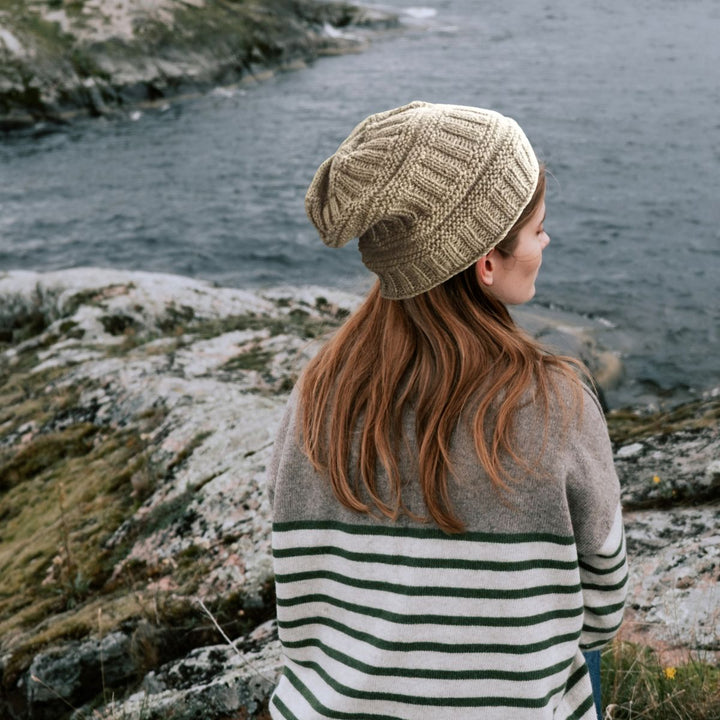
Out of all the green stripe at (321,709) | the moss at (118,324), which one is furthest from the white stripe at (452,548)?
the moss at (118,324)

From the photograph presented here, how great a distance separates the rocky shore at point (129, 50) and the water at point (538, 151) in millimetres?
1316

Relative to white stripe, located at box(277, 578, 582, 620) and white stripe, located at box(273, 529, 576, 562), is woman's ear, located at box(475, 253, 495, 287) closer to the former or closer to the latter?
white stripe, located at box(273, 529, 576, 562)

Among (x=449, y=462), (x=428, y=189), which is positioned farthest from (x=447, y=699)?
(x=428, y=189)

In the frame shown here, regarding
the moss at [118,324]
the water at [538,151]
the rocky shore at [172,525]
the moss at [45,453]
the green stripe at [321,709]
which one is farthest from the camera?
the water at [538,151]

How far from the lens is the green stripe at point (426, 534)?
6.17 feet

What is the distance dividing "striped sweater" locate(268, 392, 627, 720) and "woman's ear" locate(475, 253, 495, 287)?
0.37m

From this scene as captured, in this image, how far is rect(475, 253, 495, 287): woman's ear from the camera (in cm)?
201

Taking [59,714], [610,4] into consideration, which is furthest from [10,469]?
[610,4]

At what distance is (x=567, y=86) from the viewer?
23.1 metres

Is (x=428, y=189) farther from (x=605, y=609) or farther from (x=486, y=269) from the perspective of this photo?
(x=605, y=609)

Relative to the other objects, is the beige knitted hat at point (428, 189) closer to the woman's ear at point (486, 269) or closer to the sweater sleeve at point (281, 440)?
the woman's ear at point (486, 269)

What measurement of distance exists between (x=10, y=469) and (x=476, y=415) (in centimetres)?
504

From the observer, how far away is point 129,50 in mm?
26750

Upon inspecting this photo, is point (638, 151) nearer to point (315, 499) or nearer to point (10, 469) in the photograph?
point (10, 469)
